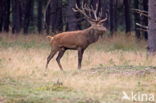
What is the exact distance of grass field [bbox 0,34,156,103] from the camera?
947cm

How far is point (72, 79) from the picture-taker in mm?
11539

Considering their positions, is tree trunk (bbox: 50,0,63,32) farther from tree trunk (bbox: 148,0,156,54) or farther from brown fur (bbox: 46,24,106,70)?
brown fur (bbox: 46,24,106,70)

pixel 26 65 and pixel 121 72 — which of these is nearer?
pixel 121 72

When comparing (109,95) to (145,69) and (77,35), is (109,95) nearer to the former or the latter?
(145,69)

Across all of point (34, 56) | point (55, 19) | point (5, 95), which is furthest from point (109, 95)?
point (55, 19)

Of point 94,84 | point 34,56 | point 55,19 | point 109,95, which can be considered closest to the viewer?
point 109,95

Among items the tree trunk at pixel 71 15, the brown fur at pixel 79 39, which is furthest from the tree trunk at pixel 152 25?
the tree trunk at pixel 71 15

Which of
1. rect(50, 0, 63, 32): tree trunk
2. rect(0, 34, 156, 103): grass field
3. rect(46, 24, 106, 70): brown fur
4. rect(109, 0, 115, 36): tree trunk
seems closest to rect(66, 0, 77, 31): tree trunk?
rect(50, 0, 63, 32): tree trunk

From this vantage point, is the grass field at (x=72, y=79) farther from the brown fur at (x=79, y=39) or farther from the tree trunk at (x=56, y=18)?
the tree trunk at (x=56, y=18)

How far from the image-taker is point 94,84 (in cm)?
1088

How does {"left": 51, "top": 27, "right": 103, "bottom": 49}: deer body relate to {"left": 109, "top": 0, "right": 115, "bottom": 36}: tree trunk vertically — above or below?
below

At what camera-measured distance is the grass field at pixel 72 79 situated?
31.1 feet

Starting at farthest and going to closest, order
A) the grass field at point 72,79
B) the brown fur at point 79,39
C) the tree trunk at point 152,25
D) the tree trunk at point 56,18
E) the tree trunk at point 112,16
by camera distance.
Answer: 1. the tree trunk at point 112,16
2. the tree trunk at point 56,18
3. the tree trunk at point 152,25
4. the brown fur at point 79,39
5. the grass field at point 72,79

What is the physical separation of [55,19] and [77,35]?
21731 millimetres
